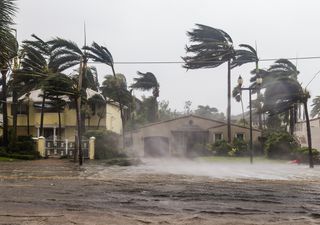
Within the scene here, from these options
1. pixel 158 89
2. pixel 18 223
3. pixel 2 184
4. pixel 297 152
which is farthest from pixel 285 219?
pixel 158 89

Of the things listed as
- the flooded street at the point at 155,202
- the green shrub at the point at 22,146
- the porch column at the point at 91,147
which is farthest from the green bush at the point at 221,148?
the flooded street at the point at 155,202

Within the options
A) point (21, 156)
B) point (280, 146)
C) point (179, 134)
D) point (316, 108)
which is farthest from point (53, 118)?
point (316, 108)

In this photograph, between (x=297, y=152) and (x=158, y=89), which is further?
(x=158, y=89)

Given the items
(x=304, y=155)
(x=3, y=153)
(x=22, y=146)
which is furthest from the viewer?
(x=22, y=146)

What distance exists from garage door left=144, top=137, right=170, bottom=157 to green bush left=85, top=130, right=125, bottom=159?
955cm

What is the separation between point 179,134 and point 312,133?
41.1 ft

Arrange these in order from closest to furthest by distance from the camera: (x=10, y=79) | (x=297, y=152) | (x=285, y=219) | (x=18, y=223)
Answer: (x=18, y=223) < (x=285, y=219) < (x=297, y=152) < (x=10, y=79)

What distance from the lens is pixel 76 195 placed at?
40.3 ft

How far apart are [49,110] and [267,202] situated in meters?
37.8

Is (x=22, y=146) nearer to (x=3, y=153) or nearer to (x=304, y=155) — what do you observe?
(x=3, y=153)

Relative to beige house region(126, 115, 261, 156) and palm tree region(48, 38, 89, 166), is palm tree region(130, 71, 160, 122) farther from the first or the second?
palm tree region(48, 38, 89, 166)

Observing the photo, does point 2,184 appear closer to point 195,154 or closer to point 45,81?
point 45,81

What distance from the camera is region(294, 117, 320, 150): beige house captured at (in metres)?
41.8

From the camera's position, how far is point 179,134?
1842 inches
